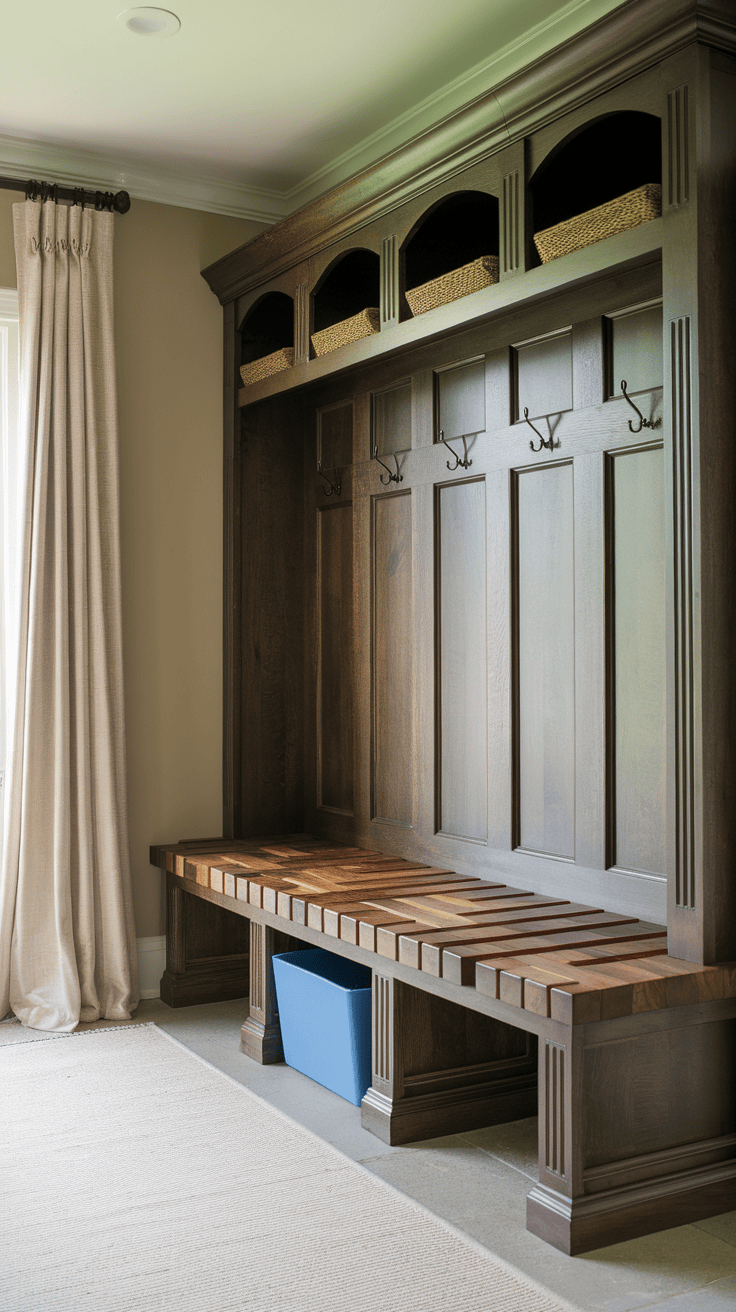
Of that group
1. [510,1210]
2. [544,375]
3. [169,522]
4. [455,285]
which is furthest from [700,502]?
[169,522]

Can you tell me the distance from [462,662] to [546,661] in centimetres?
37

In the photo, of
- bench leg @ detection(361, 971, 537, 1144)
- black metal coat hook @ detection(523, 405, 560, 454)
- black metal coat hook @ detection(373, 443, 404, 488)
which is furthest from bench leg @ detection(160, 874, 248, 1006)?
black metal coat hook @ detection(523, 405, 560, 454)

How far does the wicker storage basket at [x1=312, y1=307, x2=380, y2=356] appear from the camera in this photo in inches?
124

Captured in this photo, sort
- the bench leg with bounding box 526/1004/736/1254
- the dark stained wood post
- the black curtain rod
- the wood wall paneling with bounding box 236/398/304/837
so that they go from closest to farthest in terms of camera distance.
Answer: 1. the bench leg with bounding box 526/1004/736/1254
2. the dark stained wood post
3. the black curtain rod
4. the wood wall paneling with bounding box 236/398/304/837

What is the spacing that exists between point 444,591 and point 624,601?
0.73m

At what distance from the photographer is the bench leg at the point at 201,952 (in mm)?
3727

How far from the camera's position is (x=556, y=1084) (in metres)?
2.10

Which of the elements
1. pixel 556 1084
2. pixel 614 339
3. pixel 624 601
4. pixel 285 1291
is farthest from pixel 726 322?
pixel 285 1291

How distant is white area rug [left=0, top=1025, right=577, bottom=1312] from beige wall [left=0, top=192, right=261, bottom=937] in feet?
3.45

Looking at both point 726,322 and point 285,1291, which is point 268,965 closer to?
point 285,1291

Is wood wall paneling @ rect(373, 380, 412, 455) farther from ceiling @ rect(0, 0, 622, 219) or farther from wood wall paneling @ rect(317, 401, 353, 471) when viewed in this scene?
ceiling @ rect(0, 0, 622, 219)

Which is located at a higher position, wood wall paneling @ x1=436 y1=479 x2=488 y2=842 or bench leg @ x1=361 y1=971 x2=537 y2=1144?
wood wall paneling @ x1=436 y1=479 x2=488 y2=842

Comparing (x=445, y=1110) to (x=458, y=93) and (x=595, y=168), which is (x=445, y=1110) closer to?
(x=595, y=168)

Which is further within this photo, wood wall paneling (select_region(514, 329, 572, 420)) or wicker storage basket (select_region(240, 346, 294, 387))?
wicker storage basket (select_region(240, 346, 294, 387))
